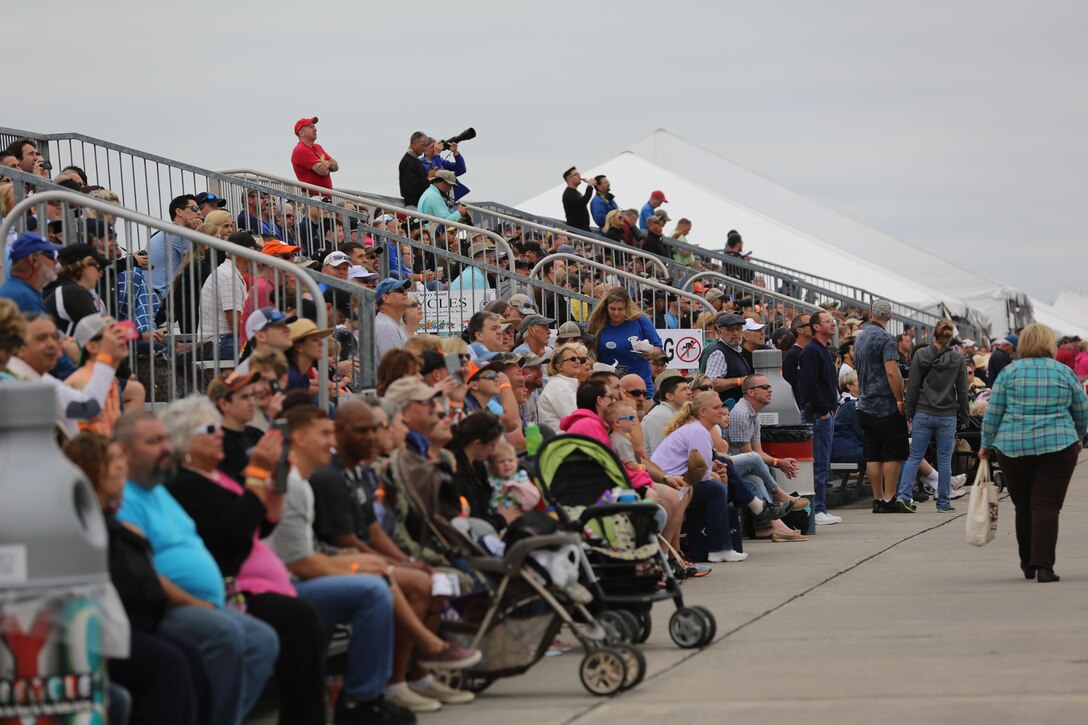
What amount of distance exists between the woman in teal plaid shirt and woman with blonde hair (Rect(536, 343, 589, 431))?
9.97ft

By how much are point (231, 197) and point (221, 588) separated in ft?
39.4

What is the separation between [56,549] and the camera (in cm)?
563

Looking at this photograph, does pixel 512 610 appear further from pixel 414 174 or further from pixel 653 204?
pixel 653 204

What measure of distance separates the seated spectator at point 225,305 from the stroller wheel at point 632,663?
3.18 meters

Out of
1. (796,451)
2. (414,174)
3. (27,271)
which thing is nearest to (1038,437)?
(796,451)

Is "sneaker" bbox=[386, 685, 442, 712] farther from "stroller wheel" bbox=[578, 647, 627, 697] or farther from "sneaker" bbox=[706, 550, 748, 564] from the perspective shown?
"sneaker" bbox=[706, 550, 748, 564]

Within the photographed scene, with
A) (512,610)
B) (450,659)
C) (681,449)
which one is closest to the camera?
(450,659)

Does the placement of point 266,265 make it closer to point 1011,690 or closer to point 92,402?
point 92,402

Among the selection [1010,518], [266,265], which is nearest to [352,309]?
[266,265]

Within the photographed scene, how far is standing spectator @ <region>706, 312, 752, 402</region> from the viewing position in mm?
16297

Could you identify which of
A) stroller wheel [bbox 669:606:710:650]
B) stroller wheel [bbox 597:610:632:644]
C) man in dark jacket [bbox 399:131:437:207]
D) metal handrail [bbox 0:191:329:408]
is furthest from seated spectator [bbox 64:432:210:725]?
man in dark jacket [bbox 399:131:437:207]

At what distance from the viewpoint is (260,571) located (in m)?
7.30

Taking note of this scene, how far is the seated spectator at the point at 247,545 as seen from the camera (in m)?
7.09

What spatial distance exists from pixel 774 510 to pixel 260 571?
8.81 meters
